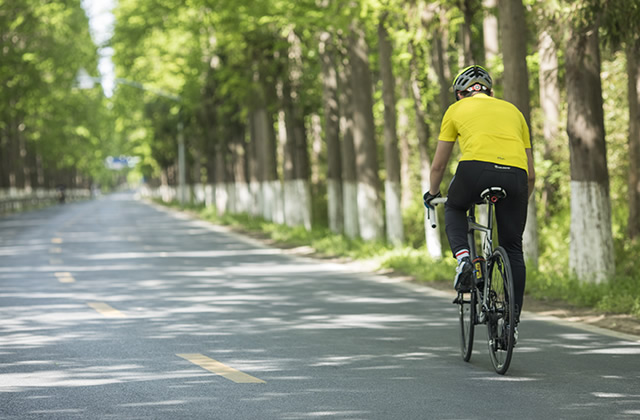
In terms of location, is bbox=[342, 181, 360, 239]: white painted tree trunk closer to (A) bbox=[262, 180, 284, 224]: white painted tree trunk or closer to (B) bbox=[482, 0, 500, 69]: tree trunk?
(B) bbox=[482, 0, 500, 69]: tree trunk

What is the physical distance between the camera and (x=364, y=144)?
2527 cm

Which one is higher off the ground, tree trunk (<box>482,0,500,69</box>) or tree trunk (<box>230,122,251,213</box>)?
tree trunk (<box>482,0,500,69</box>)

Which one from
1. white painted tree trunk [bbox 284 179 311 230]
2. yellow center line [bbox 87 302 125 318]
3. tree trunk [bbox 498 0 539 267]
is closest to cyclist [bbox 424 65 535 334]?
yellow center line [bbox 87 302 125 318]

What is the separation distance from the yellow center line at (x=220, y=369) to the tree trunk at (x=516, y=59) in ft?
26.7

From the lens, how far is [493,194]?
313 inches

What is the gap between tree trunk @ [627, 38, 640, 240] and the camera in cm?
1770

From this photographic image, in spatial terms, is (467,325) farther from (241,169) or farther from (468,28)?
(241,169)

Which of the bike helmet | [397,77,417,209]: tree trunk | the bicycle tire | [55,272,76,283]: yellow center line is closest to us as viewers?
the bike helmet

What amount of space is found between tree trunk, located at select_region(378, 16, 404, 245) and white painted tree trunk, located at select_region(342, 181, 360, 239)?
3141 millimetres

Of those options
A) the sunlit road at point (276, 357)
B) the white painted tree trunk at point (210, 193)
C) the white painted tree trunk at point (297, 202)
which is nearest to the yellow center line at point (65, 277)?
the sunlit road at point (276, 357)

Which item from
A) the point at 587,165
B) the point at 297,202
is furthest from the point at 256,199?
the point at 587,165

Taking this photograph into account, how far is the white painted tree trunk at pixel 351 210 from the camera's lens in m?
26.4

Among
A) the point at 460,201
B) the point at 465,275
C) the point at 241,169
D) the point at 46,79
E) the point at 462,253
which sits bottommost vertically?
the point at 465,275

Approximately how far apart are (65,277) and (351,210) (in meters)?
9.98
